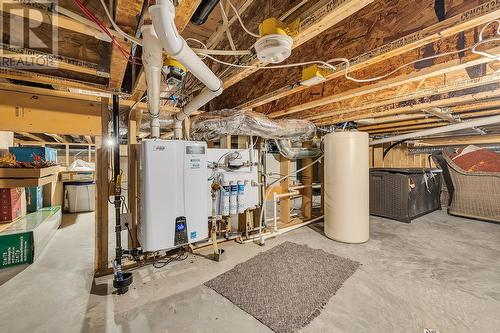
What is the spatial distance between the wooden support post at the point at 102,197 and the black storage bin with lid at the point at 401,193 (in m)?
3.83

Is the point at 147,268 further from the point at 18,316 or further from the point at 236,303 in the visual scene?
the point at 236,303

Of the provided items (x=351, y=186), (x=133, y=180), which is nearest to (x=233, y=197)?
(x=133, y=180)

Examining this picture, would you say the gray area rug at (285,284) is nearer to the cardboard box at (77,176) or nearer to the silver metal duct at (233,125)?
the silver metal duct at (233,125)

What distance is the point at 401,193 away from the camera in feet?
11.1

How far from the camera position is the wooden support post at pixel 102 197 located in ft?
6.36

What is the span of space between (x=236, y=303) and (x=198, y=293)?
319 mm

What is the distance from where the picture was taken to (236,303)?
150cm

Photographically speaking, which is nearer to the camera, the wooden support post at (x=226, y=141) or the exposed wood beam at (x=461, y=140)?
the wooden support post at (x=226, y=141)

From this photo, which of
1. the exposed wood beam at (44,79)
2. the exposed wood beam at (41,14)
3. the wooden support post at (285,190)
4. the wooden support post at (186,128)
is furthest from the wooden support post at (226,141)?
the exposed wood beam at (41,14)

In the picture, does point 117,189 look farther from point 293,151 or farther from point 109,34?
point 293,151

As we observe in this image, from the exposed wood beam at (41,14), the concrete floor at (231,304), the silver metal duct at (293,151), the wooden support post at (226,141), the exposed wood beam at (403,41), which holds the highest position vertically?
the exposed wood beam at (41,14)

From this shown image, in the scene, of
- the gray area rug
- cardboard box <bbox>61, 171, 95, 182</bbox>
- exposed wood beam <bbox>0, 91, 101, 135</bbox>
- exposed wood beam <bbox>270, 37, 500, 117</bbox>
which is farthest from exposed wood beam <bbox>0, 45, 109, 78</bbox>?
cardboard box <bbox>61, 171, 95, 182</bbox>

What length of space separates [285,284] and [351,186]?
141 cm

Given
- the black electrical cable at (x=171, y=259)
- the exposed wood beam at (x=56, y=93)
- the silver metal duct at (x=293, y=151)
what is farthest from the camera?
the silver metal duct at (x=293, y=151)
